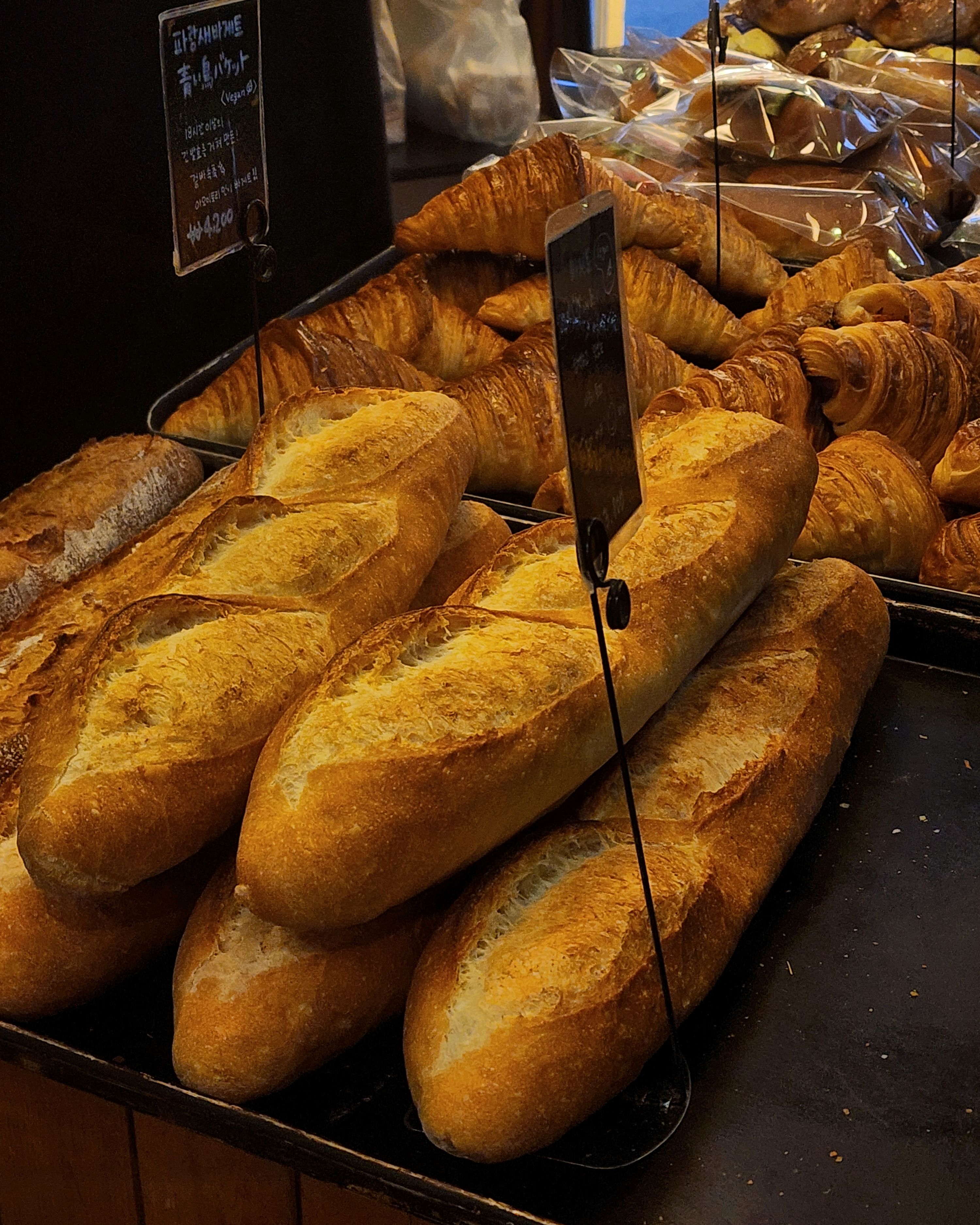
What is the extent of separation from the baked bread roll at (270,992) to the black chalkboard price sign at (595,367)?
1.25ft

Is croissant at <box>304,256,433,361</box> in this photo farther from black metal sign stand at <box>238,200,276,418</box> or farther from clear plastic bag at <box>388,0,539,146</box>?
clear plastic bag at <box>388,0,539,146</box>

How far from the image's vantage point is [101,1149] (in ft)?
3.59

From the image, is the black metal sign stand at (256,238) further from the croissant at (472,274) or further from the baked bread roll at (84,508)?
the croissant at (472,274)

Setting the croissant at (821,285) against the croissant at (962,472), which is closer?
the croissant at (962,472)

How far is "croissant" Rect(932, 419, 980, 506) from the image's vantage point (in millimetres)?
1746

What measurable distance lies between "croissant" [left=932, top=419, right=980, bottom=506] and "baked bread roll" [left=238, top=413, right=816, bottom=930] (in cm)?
61

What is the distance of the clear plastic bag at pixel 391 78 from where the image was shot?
10.9 ft

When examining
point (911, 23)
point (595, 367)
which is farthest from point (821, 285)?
point (595, 367)

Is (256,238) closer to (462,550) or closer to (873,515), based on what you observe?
(462,550)

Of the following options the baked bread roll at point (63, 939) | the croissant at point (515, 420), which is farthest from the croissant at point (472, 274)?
the baked bread roll at point (63, 939)

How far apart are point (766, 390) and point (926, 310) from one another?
446 millimetres

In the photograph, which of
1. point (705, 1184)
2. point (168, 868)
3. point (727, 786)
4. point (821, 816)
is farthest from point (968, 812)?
point (168, 868)

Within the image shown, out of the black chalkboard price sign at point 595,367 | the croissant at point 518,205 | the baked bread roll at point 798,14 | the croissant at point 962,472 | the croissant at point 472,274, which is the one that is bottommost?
the croissant at point 962,472

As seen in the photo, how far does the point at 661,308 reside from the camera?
2.28 metres
